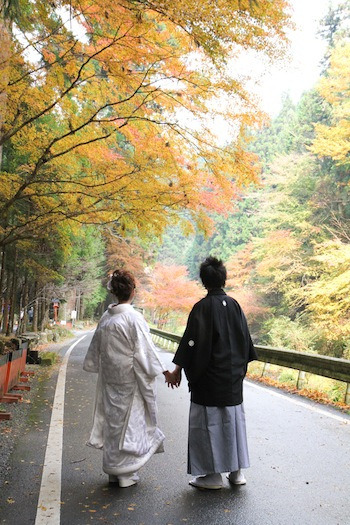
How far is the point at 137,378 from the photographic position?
4.23 meters

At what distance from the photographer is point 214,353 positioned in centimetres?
420

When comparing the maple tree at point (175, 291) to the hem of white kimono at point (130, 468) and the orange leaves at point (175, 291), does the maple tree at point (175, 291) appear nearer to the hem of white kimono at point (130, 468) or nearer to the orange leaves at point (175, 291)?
the orange leaves at point (175, 291)

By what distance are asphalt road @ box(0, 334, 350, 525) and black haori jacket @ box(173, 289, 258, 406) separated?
716 millimetres

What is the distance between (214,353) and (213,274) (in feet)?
2.10

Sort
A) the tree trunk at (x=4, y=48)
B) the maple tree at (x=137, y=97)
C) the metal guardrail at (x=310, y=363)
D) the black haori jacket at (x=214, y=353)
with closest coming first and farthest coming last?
the black haori jacket at (x=214, y=353) → the maple tree at (x=137, y=97) → the tree trunk at (x=4, y=48) → the metal guardrail at (x=310, y=363)

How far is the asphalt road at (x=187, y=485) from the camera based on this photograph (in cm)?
346

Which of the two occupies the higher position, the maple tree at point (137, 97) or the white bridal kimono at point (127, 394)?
the maple tree at point (137, 97)

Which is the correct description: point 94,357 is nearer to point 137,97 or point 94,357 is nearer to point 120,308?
point 120,308

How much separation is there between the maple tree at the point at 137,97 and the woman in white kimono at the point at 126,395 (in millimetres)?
2474

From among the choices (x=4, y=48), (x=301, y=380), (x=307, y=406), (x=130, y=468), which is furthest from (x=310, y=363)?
(x=4, y=48)

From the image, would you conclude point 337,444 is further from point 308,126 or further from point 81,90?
point 308,126

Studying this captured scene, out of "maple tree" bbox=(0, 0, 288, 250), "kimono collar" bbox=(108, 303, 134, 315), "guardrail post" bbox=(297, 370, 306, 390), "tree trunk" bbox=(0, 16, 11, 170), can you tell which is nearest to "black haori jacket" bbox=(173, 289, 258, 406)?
"kimono collar" bbox=(108, 303, 134, 315)

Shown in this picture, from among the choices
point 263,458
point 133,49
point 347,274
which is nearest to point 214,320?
point 263,458

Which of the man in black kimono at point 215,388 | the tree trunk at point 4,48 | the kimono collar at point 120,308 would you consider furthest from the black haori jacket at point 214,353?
the tree trunk at point 4,48
